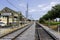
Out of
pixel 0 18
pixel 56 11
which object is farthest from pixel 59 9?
pixel 0 18

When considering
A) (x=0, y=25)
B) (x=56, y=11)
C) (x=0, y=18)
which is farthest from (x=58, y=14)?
(x=0, y=25)

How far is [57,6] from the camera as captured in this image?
9800cm

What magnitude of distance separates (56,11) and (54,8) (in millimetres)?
6152

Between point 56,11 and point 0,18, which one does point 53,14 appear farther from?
point 0,18

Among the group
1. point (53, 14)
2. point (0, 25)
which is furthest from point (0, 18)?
point (0, 25)

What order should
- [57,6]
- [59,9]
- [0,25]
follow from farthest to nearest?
[57,6] < [59,9] < [0,25]

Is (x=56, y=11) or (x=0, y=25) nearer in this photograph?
(x=0, y=25)

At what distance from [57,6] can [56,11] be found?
16.6ft

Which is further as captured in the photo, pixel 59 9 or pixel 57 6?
pixel 57 6

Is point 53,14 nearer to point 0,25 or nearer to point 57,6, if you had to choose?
point 57,6

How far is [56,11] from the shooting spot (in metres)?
93.9

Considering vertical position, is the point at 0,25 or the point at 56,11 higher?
the point at 56,11

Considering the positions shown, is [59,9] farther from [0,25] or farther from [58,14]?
[0,25]

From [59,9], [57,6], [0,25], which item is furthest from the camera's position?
[57,6]
